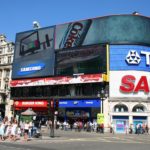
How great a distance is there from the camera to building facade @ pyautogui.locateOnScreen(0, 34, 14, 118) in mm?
82312

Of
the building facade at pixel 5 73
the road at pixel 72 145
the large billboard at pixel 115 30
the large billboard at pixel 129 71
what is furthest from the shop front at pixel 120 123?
the road at pixel 72 145

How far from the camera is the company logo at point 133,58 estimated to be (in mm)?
65438

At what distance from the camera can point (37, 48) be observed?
76125 mm

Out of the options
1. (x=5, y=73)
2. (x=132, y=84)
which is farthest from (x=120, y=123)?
(x=5, y=73)

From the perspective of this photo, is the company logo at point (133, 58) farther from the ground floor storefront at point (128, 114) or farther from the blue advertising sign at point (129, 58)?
the ground floor storefront at point (128, 114)

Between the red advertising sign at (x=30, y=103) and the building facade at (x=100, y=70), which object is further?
the red advertising sign at (x=30, y=103)

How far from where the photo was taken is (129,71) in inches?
2566

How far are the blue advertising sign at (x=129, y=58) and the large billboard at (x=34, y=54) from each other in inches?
528

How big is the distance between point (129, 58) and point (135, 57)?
43.5 inches

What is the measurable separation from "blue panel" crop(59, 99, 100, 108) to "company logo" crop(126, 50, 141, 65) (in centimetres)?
915

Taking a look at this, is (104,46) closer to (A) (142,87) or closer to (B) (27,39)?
(A) (142,87)

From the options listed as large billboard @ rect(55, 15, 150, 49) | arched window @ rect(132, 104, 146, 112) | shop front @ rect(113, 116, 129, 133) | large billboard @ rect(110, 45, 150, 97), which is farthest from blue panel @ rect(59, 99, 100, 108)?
large billboard @ rect(55, 15, 150, 49)

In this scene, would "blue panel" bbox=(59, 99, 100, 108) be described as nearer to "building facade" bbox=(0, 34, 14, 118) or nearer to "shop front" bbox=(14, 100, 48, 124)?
"shop front" bbox=(14, 100, 48, 124)

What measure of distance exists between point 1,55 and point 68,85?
24135 mm
